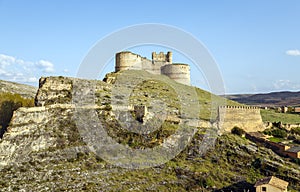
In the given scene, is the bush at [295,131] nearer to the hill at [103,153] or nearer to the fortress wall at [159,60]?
the hill at [103,153]

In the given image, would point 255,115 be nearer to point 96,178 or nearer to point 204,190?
point 204,190

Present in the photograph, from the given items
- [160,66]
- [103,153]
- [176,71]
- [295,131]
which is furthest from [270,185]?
[160,66]

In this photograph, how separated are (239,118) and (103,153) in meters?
21.0

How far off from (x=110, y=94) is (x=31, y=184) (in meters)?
19.6

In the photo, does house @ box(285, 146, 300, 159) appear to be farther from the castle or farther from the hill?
the castle

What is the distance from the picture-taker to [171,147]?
119 feet

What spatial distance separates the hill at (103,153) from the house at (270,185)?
1474 mm

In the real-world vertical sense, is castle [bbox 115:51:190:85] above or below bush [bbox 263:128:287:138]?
above

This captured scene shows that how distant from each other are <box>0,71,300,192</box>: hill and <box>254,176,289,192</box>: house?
147cm

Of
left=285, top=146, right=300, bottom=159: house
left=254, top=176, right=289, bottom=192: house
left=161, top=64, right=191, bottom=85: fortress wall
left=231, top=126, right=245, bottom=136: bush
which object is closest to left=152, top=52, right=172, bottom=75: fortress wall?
left=161, top=64, right=191, bottom=85: fortress wall

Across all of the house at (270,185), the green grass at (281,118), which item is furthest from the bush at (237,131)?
the green grass at (281,118)

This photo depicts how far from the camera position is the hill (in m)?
28.9

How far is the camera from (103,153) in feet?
107

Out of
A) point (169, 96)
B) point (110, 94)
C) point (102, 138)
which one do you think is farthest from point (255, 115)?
point (102, 138)
